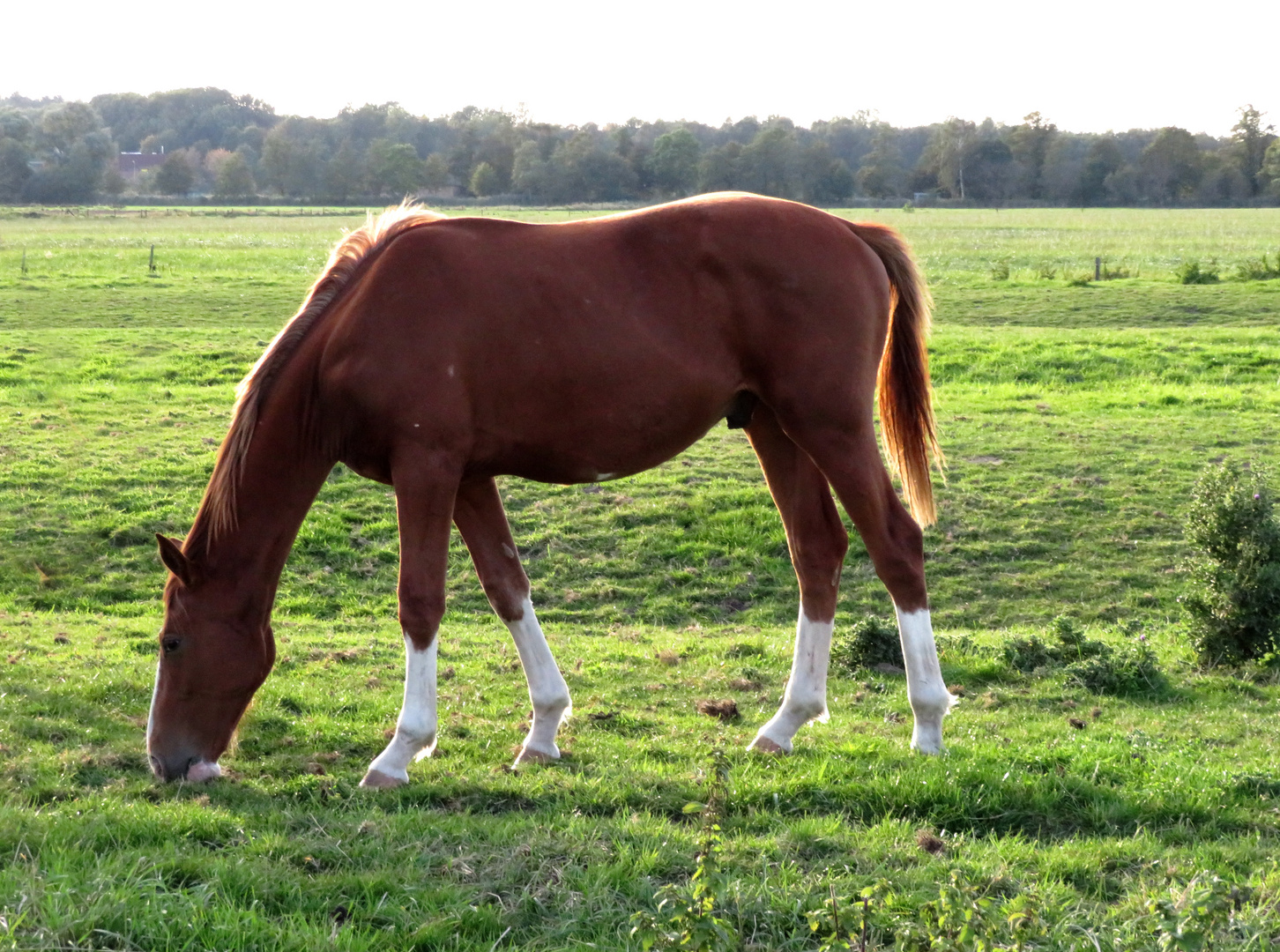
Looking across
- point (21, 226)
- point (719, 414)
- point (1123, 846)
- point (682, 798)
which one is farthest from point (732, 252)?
point (21, 226)

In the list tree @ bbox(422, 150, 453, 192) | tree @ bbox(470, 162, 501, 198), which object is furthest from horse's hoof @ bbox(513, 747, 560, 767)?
tree @ bbox(422, 150, 453, 192)

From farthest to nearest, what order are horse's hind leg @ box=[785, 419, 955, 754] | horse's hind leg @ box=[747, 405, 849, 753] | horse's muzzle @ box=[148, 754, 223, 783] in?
horse's hind leg @ box=[747, 405, 849, 753] < horse's hind leg @ box=[785, 419, 955, 754] < horse's muzzle @ box=[148, 754, 223, 783]

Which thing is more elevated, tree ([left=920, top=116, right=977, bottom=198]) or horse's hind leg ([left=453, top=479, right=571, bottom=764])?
tree ([left=920, top=116, right=977, bottom=198])

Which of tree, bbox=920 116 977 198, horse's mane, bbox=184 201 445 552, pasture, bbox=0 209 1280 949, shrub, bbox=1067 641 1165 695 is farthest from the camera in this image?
tree, bbox=920 116 977 198

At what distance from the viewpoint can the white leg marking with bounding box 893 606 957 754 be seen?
16.4ft

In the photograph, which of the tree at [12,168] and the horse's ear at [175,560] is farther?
the tree at [12,168]

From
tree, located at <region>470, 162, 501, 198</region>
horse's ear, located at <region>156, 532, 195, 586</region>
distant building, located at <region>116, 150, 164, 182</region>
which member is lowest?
horse's ear, located at <region>156, 532, 195, 586</region>

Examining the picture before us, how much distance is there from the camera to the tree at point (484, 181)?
5894 centimetres

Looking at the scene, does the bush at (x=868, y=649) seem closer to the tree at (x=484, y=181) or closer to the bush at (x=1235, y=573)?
the bush at (x=1235, y=573)

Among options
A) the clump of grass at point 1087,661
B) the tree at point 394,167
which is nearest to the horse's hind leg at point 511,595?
the clump of grass at point 1087,661

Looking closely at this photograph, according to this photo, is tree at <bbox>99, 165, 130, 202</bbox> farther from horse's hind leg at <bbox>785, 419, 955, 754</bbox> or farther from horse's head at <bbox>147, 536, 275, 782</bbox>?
horse's hind leg at <bbox>785, 419, 955, 754</bbox>

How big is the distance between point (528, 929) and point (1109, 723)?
372 centimetres

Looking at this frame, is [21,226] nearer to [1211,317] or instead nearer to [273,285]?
[273,285]

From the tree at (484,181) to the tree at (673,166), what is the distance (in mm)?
8863
